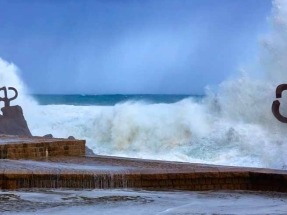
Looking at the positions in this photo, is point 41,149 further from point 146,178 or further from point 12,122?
point 12,122

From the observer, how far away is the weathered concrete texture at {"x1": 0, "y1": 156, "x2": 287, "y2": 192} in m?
7.30

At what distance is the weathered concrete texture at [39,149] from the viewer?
30.6 feet

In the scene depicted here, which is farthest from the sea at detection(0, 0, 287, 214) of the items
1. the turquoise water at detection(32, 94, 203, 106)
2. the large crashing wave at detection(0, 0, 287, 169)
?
the turquoise water at detection(32, 94, 203, 106)

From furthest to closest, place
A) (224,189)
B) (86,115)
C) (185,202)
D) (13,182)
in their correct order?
1. (86,115)
2. (224,189)
3. (13,182)
4. (185,202)

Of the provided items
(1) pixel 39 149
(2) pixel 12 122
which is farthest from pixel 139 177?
(2) pixel 12 122

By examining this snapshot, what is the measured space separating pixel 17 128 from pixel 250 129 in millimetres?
8037

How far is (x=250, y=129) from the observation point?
80.6 feet

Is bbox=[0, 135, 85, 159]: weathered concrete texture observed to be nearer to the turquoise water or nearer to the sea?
the sea

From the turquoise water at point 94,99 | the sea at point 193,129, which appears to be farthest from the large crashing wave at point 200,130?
the turquoise water at point 94,99

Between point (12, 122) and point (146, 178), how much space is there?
574 inches

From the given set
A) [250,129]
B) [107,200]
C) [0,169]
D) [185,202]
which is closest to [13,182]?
[0,169]

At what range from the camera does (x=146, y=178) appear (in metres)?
7.59

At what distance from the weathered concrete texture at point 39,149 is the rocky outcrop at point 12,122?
10926 millimetres

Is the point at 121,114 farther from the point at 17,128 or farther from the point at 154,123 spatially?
the point at 17,128
